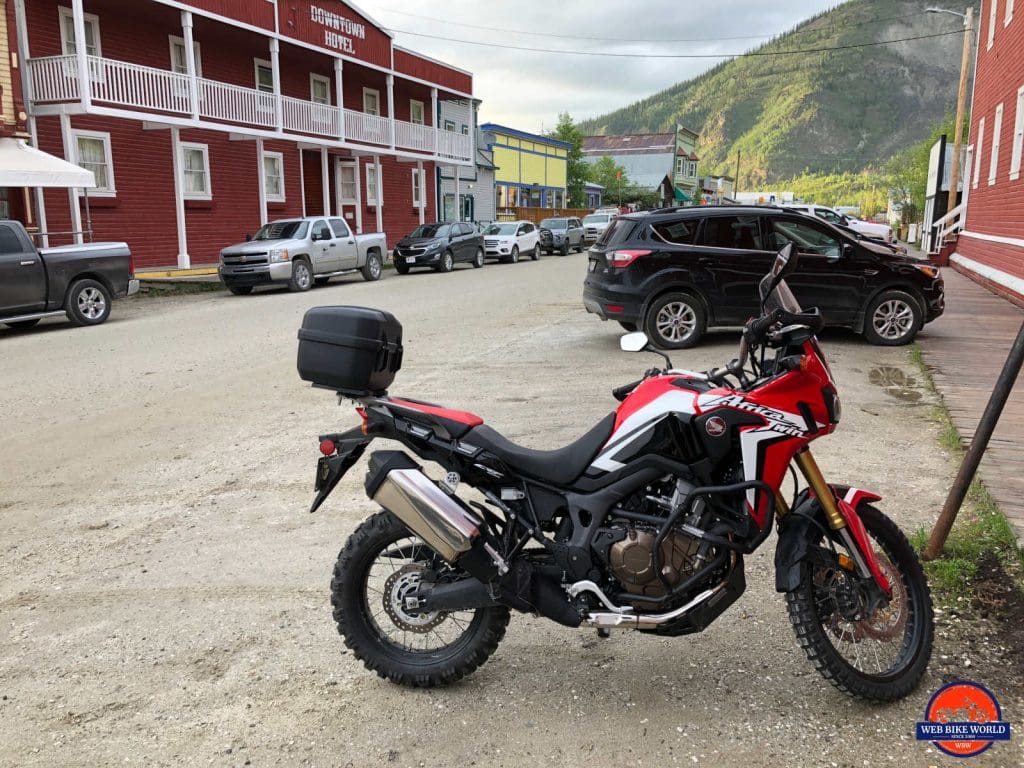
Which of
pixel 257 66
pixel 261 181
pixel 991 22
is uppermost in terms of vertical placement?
pixel 991 22

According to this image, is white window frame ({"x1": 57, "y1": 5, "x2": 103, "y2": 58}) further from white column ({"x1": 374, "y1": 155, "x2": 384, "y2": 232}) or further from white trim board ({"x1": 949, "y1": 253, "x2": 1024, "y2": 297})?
white trim board ({"x1": 949, "y1": 253, "x2": 1024, "y2": 297})

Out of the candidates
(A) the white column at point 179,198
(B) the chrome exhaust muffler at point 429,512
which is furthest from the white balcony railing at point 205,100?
(B) the chrome exhaust muffler at point 429,512

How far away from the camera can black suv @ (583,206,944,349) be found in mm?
10469

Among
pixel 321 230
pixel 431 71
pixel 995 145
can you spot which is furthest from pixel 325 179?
pixel 995 145

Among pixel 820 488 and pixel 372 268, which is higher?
pixel 820 488

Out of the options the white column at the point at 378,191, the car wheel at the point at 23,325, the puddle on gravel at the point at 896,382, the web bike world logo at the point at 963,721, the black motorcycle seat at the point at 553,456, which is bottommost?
the car wheel at the point at 23,325

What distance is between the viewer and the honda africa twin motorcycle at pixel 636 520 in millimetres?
2945

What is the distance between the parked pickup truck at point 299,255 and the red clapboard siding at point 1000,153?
14661 mm

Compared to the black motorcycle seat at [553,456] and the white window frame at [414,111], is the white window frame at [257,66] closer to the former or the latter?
the white window frame at [414,111]

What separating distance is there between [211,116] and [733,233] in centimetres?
1702

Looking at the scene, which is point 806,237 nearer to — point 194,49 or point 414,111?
point 194,49

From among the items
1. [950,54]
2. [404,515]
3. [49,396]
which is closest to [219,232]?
[49,396]

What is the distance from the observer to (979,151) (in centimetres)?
2261

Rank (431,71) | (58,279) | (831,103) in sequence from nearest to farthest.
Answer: (58,279)
(431,71)
(831,103)
